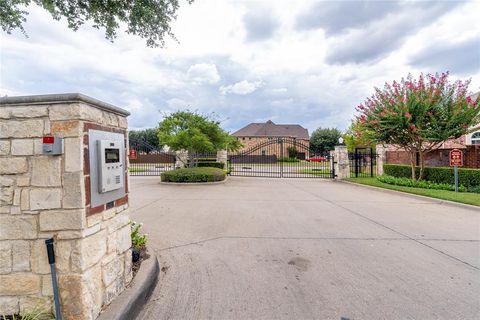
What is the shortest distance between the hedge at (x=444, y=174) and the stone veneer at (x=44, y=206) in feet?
41.2

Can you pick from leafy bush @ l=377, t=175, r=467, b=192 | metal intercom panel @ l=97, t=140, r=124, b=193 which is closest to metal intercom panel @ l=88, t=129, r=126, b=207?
metal intercom panel @ l=97, t=140, r=124, b=193

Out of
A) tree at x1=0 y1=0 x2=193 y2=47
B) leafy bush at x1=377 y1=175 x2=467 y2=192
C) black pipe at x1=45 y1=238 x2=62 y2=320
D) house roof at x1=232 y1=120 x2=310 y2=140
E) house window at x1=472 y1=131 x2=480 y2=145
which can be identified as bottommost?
leafy bush at x1=377 y1=175 x2=467 y2=192

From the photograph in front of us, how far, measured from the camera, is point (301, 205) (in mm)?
7660

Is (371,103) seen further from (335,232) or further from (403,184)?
(335,232)

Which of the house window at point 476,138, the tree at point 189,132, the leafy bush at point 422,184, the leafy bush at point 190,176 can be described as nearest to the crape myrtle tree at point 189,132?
the tree at point 189,132

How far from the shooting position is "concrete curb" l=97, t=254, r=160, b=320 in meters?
2.22

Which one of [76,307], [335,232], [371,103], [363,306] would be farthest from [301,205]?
[371,103]

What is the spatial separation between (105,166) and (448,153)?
15737 millimetres

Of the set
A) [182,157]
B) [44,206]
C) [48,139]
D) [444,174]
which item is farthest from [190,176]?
[444,174]

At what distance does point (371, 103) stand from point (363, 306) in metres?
11.4

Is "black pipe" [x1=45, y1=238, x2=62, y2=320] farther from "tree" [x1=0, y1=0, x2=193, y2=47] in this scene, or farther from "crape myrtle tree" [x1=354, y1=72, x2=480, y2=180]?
"crape myrtle tree" [x1=354, y1=72, x2=480, y2=180]

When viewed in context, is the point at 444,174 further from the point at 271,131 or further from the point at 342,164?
the point at 271,131

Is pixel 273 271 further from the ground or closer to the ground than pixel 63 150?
closer to the ground

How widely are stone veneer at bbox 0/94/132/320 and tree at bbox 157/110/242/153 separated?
10.9 meters
